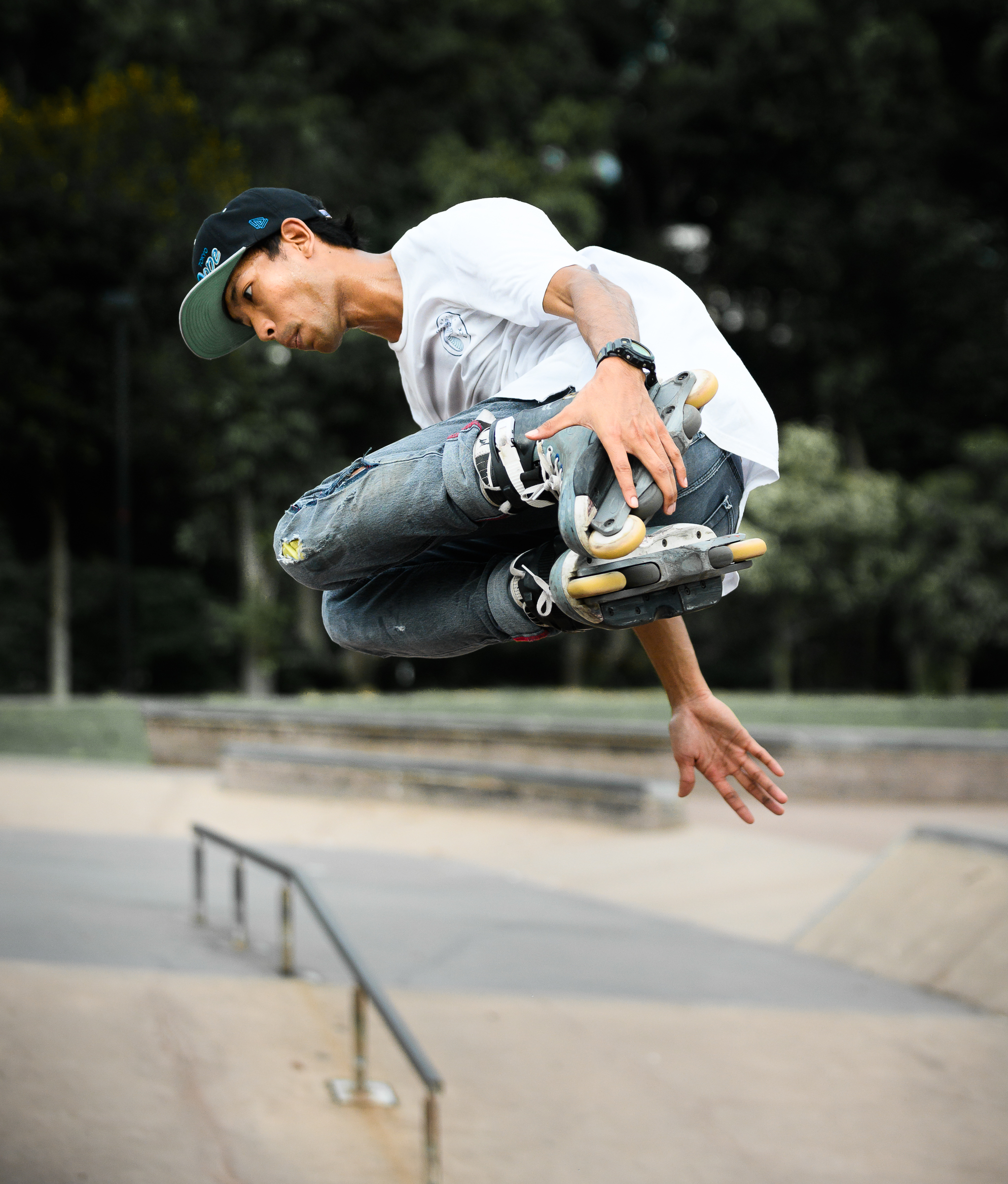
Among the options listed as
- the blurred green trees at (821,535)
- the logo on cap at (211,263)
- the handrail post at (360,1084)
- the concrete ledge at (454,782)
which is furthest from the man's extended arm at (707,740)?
the blurred green trees at (821,535)

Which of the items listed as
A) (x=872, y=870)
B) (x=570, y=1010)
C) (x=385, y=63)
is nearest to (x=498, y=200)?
(x=570, y=1010)

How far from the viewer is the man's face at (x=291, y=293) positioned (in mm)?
2592

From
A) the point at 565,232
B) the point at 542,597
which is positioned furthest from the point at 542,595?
the point at 565,232

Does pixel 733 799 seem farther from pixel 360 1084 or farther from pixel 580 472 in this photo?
pixel 360 1084

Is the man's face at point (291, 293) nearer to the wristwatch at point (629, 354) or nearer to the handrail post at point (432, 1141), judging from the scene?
the wristwatch at point (629, 354)

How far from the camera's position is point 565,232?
2612 cm

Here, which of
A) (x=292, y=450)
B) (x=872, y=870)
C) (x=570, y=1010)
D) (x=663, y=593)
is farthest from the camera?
(x=292, y=450)

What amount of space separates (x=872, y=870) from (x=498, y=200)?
10027mm

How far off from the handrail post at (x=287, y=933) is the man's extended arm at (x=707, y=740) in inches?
246

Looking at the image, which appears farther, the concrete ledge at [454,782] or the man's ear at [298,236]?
the concrete ledge at [454,782]

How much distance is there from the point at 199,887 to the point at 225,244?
899 cm

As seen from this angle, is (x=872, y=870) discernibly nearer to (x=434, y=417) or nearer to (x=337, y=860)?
(x=337, y=860)

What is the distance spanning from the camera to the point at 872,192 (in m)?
30.5

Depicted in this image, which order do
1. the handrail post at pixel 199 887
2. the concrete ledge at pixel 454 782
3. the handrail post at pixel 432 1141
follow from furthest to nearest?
the concrete ledge at pixel 454 782
the handrail post at pixel 199 887
the handrail post at pixel 432 1141
